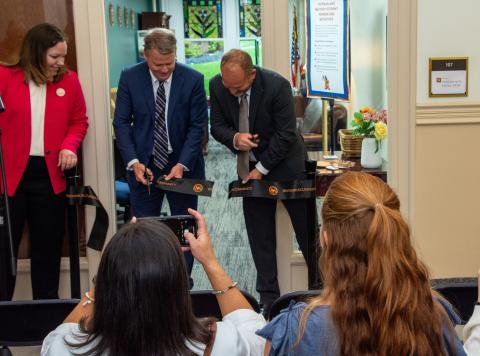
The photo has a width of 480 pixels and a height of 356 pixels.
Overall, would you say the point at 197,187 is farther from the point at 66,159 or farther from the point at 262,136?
the point at 66,159

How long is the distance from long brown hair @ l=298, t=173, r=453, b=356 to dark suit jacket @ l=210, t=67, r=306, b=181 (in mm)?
2179

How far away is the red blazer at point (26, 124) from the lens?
3.46m

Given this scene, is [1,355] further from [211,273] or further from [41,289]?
[41,289]

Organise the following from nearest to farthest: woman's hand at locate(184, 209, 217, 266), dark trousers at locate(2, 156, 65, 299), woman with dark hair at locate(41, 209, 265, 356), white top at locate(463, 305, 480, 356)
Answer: woman with dark hair at locate(41, 209, 265, 356)
white top at locate(463, 305, 480, 356)
woman's hand at locate(184, 209, 217, 266)
dark trousers at locate(2, 156, 65, 299)

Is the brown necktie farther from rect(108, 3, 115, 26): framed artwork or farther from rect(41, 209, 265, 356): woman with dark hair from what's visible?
rect(108, 3, 115, 26): framed artwork

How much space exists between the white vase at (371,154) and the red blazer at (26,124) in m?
1.67

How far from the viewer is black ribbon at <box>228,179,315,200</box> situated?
3.63 meters

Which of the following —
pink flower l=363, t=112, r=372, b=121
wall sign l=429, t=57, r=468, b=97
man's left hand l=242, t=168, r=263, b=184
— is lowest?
man's left hand l=242, t=168, r=263, b=184

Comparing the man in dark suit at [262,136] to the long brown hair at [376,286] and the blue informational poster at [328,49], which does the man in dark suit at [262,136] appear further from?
the long brown hair at [376,286]

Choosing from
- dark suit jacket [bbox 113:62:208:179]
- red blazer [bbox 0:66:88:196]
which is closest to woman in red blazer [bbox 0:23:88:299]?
red blazer [bbox 0:66:88:196]

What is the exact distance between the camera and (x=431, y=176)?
13.0ft

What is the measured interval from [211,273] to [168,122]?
216 centimetres

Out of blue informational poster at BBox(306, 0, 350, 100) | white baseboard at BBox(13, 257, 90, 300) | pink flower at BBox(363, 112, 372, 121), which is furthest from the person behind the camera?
blue informational poster at BBox(306, 0, 350, 100)

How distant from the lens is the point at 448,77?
3.84m
